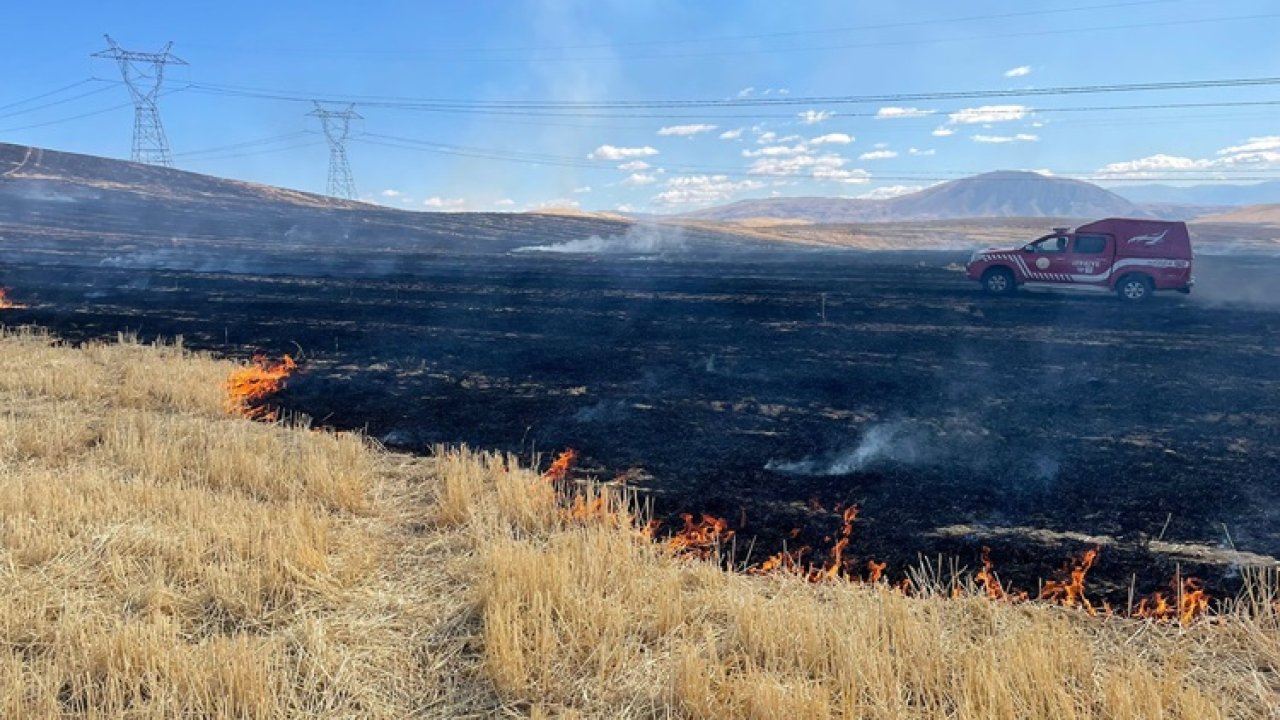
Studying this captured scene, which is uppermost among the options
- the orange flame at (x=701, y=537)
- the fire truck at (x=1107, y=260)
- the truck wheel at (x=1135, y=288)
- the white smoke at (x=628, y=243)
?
the white smoke at (x=628, y=243)

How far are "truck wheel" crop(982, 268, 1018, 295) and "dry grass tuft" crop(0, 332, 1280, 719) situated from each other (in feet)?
55.4

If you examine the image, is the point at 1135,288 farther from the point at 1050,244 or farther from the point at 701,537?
the point at 701,537

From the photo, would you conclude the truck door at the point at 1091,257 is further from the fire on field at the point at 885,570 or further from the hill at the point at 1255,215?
the hill at the point at 1255,215

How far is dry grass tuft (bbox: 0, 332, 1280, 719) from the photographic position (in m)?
3.49

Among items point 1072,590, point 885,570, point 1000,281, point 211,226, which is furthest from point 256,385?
point 211,226

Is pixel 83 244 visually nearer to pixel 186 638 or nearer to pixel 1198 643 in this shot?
pixel 186 638

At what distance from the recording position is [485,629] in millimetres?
4121

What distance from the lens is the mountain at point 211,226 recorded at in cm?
3881

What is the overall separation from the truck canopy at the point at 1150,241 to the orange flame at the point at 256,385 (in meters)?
19.5

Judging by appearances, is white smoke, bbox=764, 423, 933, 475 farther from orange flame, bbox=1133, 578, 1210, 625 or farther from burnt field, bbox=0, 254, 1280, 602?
orange flame, bbox=1133, 578, 1210, 625

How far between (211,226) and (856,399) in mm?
63867

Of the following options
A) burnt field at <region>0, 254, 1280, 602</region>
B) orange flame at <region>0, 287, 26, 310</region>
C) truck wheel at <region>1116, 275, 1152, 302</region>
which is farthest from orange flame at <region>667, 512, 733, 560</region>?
orange flame at <region>0, 287, 26, 310</region>

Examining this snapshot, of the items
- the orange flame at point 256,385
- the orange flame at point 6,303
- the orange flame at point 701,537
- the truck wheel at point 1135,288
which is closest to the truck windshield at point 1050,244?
the truck wheel at point 1135,288

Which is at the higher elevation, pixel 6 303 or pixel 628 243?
pixel 628 243
